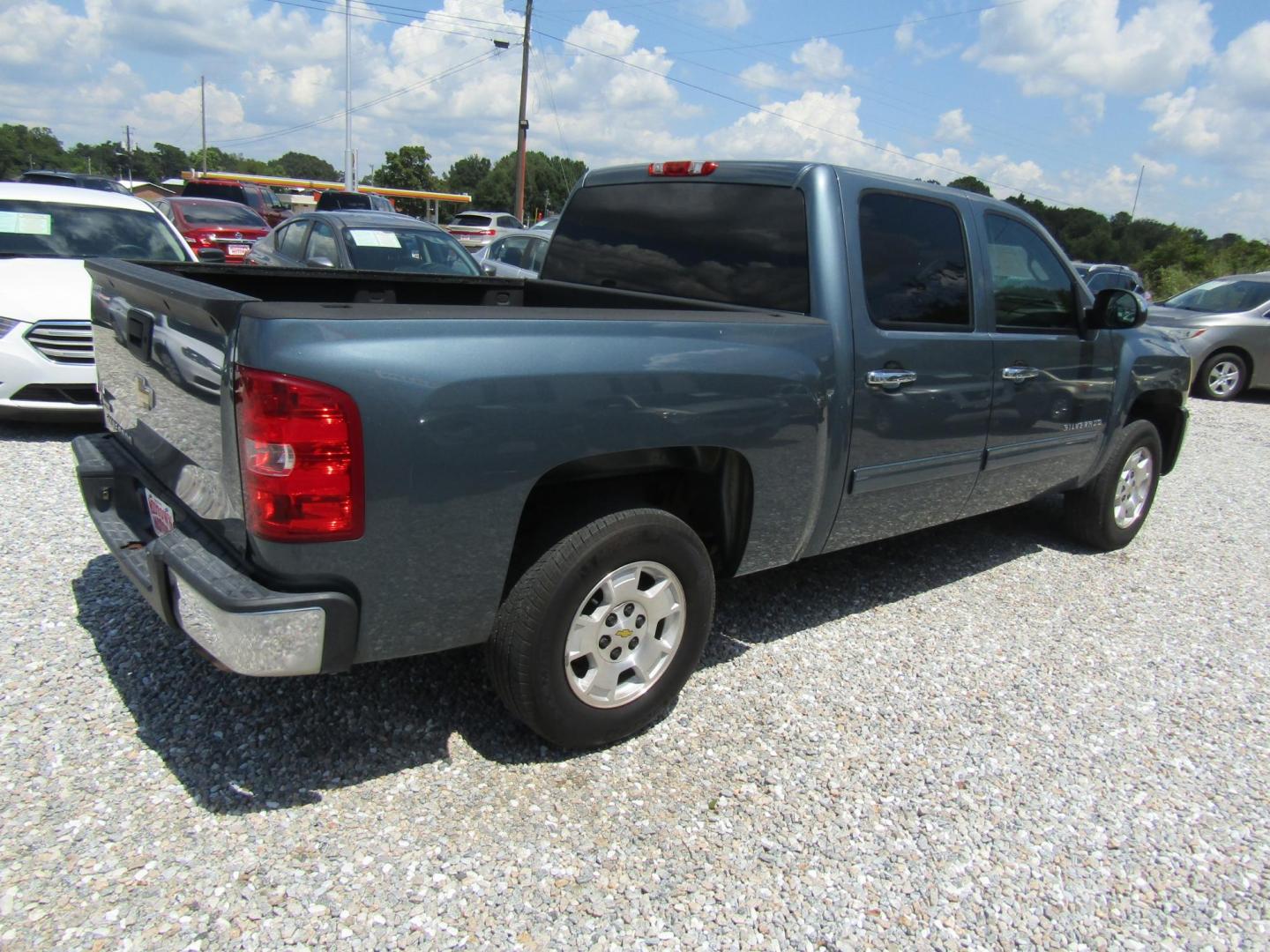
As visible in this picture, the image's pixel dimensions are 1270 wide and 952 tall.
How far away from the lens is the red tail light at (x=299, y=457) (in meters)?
2.16

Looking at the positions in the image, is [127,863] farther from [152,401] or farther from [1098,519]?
[1098,519]

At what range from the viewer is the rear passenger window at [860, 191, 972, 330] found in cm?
352

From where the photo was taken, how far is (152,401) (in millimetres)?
2881

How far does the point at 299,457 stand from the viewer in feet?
7.18

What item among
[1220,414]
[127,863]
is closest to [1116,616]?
[127,863]

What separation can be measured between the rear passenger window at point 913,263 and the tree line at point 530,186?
37 centimetres

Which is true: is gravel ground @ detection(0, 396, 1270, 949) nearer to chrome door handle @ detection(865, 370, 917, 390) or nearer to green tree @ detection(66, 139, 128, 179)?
chrome door handle @ detection(865, 370, 917, 390)

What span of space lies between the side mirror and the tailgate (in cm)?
392

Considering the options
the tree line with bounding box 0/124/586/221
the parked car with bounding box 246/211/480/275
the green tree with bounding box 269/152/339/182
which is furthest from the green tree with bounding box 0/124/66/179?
the parked car with bounding box 246/211/480/275

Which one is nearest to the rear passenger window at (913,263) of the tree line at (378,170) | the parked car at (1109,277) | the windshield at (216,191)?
the parked car at (1109,277)

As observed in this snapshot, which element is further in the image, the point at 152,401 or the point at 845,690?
the point at 845,690

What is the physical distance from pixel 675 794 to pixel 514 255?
1124cm

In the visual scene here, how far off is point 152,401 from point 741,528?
6.46 feet

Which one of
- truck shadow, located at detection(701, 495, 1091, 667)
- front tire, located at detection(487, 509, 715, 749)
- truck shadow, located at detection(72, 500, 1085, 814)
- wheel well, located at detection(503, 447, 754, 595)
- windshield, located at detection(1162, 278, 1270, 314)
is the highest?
windshield, located at detection(1162, 278, 1270, 314)
